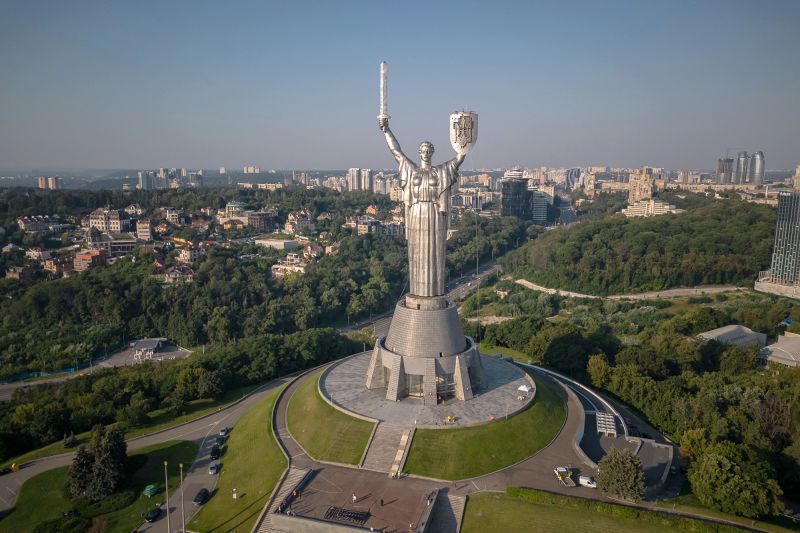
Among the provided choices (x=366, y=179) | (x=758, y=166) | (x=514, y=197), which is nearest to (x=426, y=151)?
(x=514, y=197)

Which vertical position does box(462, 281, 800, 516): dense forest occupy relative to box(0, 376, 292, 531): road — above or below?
above

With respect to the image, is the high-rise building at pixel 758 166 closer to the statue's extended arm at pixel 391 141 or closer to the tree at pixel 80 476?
the statue's extended arm at pixel 391 141

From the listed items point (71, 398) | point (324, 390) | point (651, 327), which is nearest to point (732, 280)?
point (651, 327)

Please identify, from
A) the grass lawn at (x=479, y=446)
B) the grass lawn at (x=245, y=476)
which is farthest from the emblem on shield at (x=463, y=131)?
the grass lawn at (x=245, y=476)

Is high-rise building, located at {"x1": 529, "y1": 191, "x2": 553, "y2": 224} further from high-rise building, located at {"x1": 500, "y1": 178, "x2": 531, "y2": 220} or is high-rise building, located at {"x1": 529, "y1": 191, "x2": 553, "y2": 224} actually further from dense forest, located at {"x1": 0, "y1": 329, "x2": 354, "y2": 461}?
dense forest, located at {"x1": 0, "y1": 329, "x2": 354, "y2": 461}

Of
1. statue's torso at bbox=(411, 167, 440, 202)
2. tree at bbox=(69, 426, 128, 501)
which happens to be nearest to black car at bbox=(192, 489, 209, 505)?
tree at bbox=(69, 426, 128, 501)

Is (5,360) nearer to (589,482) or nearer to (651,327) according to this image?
(589,482)

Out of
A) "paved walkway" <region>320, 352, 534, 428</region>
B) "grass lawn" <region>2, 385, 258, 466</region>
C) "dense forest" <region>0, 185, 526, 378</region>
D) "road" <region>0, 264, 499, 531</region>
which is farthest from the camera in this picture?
"dense forest" <region>0, 185, 526, 378</region>
